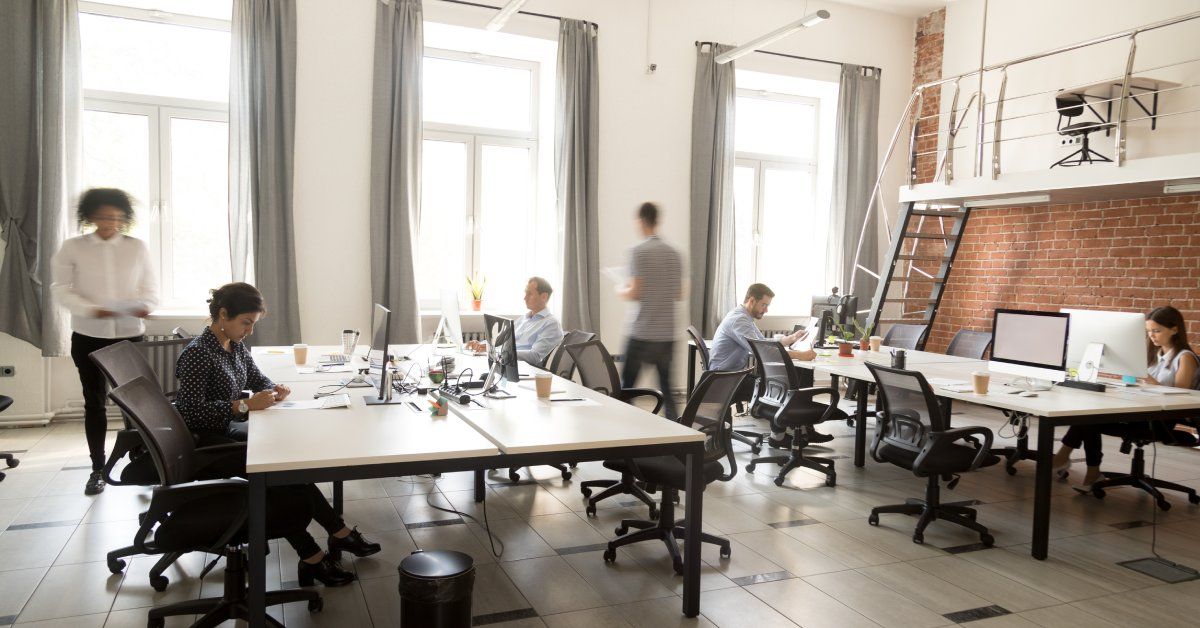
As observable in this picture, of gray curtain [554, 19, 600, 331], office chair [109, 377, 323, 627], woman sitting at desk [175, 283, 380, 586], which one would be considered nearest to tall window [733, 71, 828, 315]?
gray curtain [554, 19, 600, 331]

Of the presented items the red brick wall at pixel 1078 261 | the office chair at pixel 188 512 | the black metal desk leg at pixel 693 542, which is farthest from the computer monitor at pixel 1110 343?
the office chair at pixel 188 512

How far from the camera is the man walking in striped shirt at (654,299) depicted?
4.59 metres

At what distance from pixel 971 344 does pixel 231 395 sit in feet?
18.3

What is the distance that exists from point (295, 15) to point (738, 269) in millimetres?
4830

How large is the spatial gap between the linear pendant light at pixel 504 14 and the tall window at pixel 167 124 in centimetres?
215

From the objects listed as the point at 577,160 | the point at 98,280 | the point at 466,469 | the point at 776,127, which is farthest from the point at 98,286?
the point at 776,127

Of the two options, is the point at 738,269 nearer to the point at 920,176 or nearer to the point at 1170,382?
the point at 920,176

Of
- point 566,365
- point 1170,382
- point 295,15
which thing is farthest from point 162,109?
point 1170,382

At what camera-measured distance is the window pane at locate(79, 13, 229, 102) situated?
241 inches

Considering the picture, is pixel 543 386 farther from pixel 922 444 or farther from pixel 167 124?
pixel 167 124

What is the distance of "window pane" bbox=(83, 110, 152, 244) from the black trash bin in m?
4.91

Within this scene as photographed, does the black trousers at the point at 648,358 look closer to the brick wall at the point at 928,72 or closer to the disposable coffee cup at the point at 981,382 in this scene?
the disposable coffee cup at the point at 981,382

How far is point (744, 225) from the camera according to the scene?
8.41 metres

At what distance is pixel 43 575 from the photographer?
3.09 m
